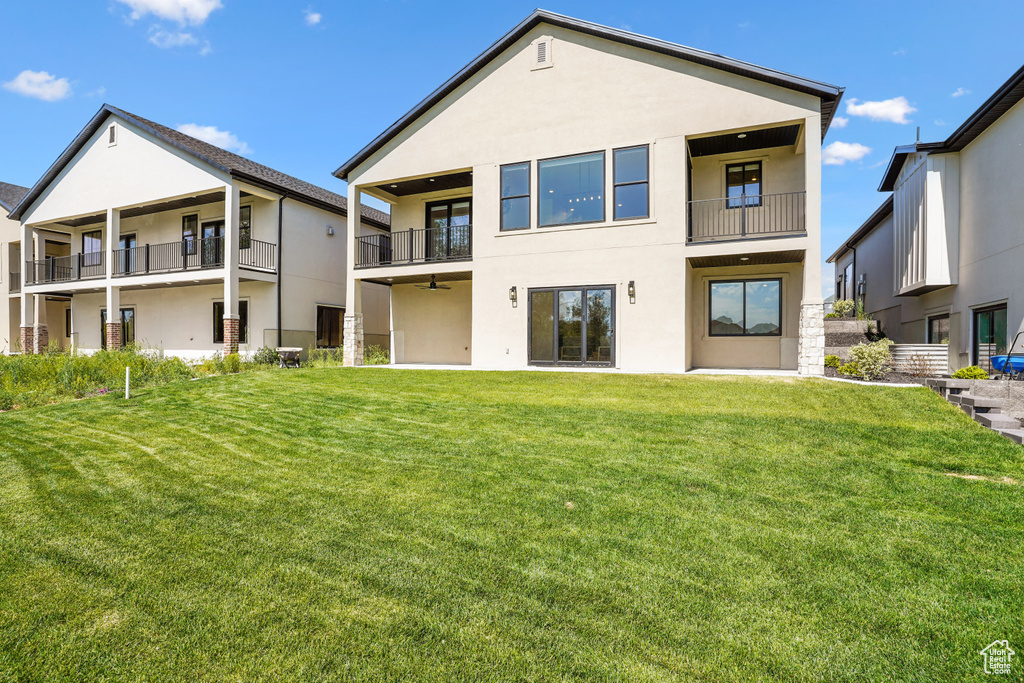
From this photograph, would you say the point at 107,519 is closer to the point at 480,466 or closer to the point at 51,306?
the point at 480,466

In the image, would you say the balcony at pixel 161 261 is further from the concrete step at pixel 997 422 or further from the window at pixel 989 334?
the window at pixel 989 334

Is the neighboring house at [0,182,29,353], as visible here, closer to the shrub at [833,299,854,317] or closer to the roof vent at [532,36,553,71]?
the roof vent at [532,36,553,71]

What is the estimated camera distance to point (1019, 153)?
1052 cm

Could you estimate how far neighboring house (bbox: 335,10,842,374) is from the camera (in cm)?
1209

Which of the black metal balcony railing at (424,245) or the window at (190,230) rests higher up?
the window at (190,230)

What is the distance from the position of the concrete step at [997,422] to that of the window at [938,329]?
8230mm

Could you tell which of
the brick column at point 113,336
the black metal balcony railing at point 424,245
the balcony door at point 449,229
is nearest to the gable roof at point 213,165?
the black metal balcony railing at point 424,245

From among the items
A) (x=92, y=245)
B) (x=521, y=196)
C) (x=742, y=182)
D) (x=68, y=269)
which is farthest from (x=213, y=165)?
(x=742, y=182)

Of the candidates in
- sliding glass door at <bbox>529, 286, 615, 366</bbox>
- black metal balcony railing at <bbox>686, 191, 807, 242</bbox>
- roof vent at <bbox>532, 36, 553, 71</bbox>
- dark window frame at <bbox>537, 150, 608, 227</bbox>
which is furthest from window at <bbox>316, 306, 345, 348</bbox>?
black metal balcony railing at <bbox>686, 191, 807, 242</bbox>

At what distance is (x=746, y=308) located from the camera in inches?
557

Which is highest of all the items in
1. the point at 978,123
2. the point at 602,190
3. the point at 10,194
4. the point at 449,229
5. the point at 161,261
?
the point at 10,194

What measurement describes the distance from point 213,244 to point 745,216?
1878cm

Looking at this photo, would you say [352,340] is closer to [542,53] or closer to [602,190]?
[602,190]

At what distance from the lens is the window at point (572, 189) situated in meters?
13.3
